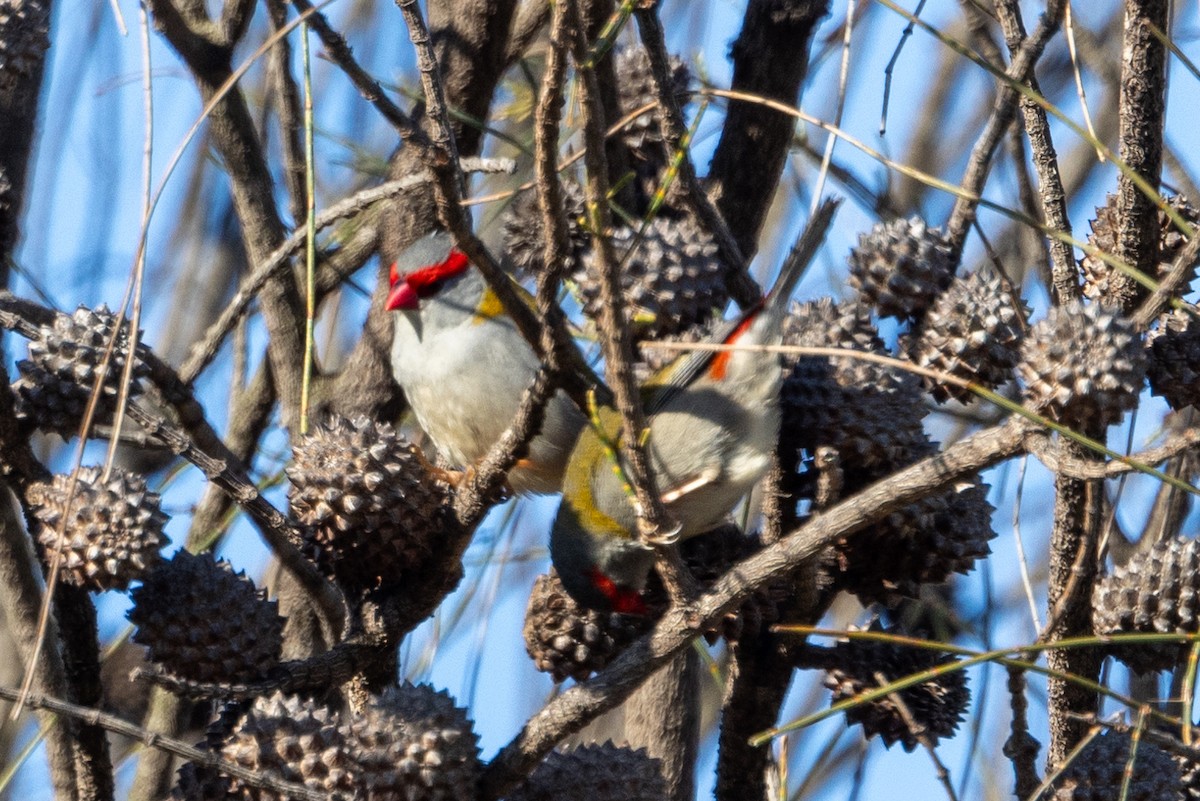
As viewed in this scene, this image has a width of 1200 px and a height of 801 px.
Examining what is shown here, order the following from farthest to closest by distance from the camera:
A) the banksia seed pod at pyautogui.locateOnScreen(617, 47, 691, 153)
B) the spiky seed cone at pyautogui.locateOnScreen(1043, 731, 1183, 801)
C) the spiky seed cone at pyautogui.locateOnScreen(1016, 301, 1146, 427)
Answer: the banksia seed pod at pyautogui.locateOnScreen(617, 47, 691, 153), the spiky seed cone at pyautogui.locateOnScreen(1043, 731, 1183, 801), the spiky seed cone at pyautogui.locateOnScreen(1016, 301, 1146, 427)

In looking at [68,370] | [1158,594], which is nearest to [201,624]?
[68,370]

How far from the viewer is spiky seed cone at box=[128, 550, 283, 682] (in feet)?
6.88

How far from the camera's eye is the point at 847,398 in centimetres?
231

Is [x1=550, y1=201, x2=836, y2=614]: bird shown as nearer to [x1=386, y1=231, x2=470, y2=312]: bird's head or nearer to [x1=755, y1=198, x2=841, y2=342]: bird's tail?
[x1=755, y1=198, x2=841, y2=342]: bird's tail

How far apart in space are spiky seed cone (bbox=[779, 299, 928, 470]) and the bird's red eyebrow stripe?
1.20m

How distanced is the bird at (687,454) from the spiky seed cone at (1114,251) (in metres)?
0.56

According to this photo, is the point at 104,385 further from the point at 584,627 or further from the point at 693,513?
the point at 693,513

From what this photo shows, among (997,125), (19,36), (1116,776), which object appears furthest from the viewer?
(997,125)

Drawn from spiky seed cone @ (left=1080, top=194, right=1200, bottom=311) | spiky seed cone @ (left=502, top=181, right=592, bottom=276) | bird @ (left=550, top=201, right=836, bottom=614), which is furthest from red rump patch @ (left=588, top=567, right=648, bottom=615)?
spiky seed cone @ (left=1080, top=194, right=1200, bottom=311)

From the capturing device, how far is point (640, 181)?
303 centimetres

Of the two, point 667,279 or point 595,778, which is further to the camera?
point 667,279

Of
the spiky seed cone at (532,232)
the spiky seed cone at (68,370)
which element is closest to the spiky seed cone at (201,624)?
the spiky seed cone at (68,370)

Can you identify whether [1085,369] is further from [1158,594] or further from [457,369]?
[457,369]

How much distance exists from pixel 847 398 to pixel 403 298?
4.53 feet
